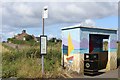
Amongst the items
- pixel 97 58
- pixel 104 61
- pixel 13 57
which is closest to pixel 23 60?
pixel 13 57

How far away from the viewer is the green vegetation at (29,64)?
11.2 m

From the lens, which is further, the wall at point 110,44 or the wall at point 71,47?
the wall at point 110,44

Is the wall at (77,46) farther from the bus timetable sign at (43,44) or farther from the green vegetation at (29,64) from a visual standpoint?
the bus timetable sign at (43,44)

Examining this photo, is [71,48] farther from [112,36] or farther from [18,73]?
[18,73]

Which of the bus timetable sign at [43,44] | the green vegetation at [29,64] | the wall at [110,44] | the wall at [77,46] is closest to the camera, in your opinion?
the green vegetation at [29,64]

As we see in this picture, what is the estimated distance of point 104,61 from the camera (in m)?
15.1

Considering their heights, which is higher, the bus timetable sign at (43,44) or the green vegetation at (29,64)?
the bus timetable sign at (43,44)

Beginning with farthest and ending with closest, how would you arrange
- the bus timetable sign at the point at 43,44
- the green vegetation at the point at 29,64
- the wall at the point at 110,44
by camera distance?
the wall at the point at 110,44 < the bus timetable sign at the point at 43,44 < the green vegetation at the point at 29,64

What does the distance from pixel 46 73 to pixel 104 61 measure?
4891mm

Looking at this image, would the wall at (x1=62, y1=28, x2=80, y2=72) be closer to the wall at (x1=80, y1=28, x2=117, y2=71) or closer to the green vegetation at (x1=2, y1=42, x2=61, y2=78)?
the wall at (x1=80, y1=28, x2=117, y2=71)

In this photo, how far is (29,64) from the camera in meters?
12.3

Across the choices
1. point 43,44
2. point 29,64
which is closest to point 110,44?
point 43,44

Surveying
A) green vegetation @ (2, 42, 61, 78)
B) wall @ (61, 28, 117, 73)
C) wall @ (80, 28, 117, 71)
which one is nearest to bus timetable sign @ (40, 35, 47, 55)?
green vegetation @ (2, 42, 61, 78)

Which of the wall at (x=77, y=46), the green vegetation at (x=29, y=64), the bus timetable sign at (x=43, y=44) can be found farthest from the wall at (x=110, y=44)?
the bus timetable sign at (x=43, y=44)
